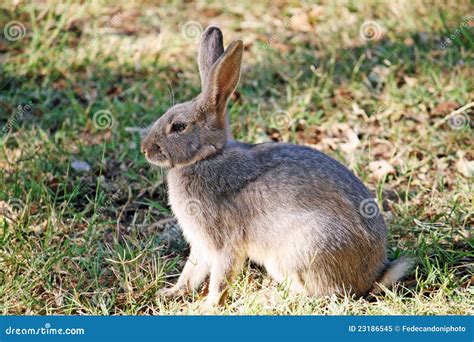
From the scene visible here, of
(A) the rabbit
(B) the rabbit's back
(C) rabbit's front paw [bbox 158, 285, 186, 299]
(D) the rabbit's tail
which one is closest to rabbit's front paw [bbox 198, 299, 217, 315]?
(A) the rabbit

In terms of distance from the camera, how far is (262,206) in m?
4.88

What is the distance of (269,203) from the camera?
486 centimetres

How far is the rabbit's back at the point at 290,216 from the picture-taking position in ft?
15.7

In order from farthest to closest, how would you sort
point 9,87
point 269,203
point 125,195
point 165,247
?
point 9,87 < point 125,195 < point 165,247 < point 269,203

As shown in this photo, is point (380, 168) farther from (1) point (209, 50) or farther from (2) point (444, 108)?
(1) point (209, 50)

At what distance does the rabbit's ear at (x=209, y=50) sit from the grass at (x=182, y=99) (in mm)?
1293

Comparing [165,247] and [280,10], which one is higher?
[280,10]

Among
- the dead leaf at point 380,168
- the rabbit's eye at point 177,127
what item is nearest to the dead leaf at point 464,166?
the dead leaf at point 380,168

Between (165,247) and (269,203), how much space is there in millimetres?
1139

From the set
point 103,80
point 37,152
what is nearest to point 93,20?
point 103,80

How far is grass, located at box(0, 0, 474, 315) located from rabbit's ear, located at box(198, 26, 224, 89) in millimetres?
1293

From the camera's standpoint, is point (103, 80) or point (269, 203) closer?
point (269, 203)

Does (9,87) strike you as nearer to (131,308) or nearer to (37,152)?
(37,152)

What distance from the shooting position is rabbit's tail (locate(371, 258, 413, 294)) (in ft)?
16.2
